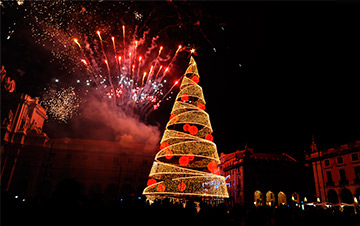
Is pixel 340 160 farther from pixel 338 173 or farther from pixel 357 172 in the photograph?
pixel 357 172

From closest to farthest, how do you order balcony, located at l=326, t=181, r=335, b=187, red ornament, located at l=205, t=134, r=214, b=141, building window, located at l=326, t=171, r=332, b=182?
red ornament, located at l=205, t=134, r=214, b=141, balcony, located at l=326, t=181, r=335, b=187, building window, located at l=326, t=171, r=332, b=182

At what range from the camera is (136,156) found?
Result: 1446 inches

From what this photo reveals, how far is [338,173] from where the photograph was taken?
30344 millimetres

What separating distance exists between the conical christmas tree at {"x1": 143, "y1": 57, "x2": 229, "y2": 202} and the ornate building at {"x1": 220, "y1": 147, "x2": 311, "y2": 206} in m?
29.7

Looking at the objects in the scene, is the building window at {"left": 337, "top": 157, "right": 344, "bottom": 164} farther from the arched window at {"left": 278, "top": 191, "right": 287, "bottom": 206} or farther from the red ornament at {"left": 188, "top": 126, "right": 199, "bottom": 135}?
the red ornament at {"left": 188, "top": 126, "right": 199, "bottom": 135}

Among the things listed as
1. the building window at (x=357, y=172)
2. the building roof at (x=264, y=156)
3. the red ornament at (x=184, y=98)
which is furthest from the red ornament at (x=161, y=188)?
the building roof at (x=264, y=156)

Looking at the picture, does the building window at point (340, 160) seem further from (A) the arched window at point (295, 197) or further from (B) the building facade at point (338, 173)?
(A) the arched window at point (295, 197)

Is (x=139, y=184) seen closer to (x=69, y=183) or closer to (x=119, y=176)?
(x=119, y=176)

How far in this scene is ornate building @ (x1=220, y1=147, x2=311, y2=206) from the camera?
128ft

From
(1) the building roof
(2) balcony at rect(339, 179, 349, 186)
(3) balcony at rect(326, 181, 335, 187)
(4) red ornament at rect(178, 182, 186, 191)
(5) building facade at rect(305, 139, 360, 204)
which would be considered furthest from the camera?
(1) the building roof

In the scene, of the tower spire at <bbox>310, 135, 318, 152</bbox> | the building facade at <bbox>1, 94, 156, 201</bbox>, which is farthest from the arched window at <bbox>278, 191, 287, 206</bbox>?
the building facade at <bbox>1, 94, 156, 201</bbox>

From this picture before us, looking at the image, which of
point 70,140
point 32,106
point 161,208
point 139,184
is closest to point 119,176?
point 139,184

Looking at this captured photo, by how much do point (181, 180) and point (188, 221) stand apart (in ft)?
21.5

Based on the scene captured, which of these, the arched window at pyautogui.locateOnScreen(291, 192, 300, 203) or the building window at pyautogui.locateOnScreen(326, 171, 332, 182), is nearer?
the building window at pyautogui.locateOnScreen(326, 171, 332, 182)
